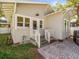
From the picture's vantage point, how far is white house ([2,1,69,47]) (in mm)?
25203

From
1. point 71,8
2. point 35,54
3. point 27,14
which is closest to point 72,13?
point 71,8

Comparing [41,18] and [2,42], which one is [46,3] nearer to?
[41,18]

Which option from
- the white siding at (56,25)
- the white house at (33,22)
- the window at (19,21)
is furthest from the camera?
the white siding at (56,25)

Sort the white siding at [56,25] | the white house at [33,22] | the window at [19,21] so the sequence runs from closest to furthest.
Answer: the white house at [33,22] < the window at [19,21] < the white siding at [56,25]

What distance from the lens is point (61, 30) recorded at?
26734mm

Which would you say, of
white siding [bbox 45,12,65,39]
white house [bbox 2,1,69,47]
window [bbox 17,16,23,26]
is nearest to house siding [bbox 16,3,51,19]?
white house [bbox 2,1,69,47]

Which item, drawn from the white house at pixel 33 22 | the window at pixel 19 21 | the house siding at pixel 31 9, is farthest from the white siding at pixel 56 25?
the window at pixel 19 21

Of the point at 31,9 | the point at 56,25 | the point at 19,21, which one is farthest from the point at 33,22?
the point at 56,25

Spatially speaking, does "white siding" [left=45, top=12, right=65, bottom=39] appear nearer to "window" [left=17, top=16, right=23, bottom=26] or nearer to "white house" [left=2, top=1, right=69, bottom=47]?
"white house" [left=2, top=1, right=69, bottom=47]

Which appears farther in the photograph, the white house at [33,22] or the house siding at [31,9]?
the house siding at [31,9]

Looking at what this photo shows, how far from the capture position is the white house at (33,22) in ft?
82.7

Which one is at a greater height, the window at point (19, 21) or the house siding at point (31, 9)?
the house siding at point (31, 9)

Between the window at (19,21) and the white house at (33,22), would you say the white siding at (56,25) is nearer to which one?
the white house at (33,22)

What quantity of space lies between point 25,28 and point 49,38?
310 cm
